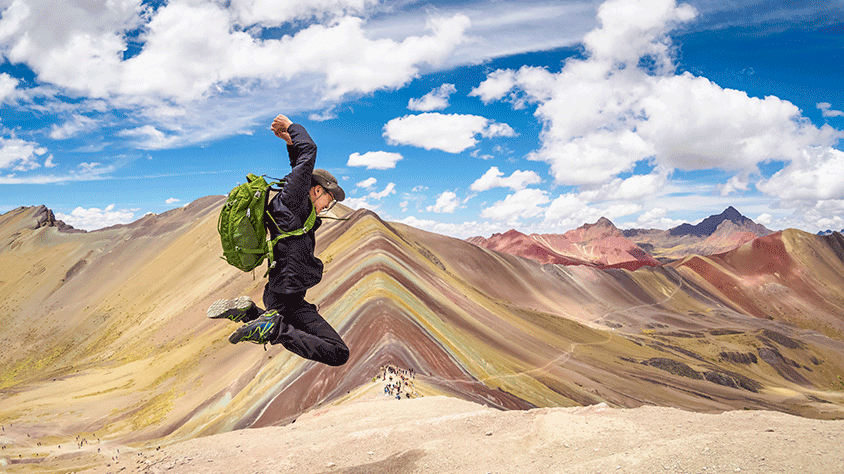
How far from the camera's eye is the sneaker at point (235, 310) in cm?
445

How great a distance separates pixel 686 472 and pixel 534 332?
136 ft

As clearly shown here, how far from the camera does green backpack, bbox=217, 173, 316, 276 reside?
14.4 ft

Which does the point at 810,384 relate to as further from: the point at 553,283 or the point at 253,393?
the point at 253,393

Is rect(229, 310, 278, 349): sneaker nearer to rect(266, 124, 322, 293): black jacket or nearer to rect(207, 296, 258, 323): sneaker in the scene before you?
rect(207, 296, 258, 323): sneaker

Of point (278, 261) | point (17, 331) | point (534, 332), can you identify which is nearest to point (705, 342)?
point (534, 332)

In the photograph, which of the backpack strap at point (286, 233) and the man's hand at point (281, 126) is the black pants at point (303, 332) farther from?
the man's hand at point (281, 126)

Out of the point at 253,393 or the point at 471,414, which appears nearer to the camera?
the point at 471,414

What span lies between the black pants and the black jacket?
0.21m

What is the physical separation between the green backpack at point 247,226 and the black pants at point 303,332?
585 millimetres

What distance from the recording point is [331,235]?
54.7 metres

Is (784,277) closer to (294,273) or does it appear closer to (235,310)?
(294,273)

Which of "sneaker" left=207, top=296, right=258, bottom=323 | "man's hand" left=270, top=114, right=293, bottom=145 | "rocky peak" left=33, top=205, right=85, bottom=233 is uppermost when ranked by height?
"rocky peak" left=33, top=205, right=85, bottom=233

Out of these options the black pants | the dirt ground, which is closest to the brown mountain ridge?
the dirt ground

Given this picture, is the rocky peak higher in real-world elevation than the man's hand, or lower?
higher
